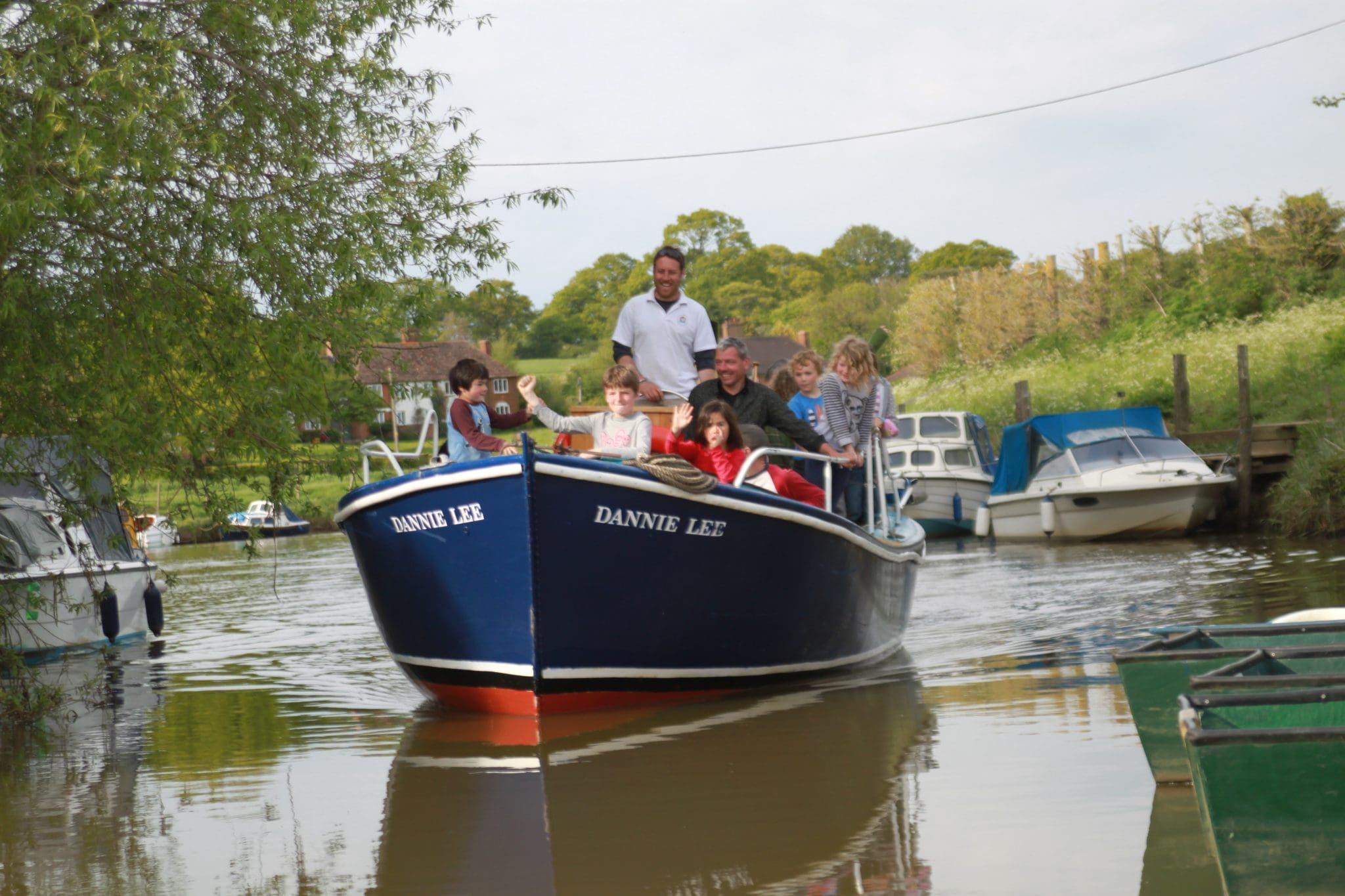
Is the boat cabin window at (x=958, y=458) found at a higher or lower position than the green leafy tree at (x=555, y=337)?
lower

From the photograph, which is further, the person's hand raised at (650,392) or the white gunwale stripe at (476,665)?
the person's hand raised at (650,392)

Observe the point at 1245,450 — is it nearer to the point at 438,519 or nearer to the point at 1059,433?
the point at 1059,433

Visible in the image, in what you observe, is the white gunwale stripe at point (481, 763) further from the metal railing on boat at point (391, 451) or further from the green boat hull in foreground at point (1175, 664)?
the green boat hull in foreground at point (1175, 664)

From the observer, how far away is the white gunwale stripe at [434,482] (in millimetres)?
7629

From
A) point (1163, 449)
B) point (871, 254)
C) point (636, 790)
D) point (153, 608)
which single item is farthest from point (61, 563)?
point (871, 254)

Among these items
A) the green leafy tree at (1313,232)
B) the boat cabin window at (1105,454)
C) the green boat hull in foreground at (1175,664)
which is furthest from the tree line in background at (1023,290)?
the boat cabin window at (1105,454)

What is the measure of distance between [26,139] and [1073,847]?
6.04 metres

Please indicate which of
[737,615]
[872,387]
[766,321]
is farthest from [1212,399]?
[766,321]

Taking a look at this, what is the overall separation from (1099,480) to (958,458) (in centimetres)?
614

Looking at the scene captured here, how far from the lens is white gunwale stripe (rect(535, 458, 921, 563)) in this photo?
25.2ft

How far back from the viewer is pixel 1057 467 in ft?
78.6

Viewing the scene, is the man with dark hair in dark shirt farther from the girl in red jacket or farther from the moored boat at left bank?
the moored boat at left bank

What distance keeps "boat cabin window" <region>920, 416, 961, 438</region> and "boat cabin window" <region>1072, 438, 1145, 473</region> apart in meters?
5.59

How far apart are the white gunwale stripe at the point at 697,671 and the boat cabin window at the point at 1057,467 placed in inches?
564
